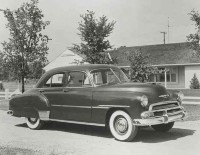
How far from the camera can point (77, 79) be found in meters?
8.87

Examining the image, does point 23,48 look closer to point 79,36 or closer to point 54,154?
point 79,36

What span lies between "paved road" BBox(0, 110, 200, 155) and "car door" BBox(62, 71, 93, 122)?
0.51 m

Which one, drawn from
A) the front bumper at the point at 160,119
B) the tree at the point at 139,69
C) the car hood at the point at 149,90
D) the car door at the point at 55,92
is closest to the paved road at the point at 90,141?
the front bumper at the point at 160,119

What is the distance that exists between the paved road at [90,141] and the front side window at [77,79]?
1239 mm

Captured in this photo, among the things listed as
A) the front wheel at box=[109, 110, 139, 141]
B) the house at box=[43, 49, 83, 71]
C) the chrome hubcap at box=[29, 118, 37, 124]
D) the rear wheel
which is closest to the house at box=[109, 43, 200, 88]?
the house at box=[43, 49, 83, 71]

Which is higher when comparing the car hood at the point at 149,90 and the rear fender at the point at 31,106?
the car hood at the point at 149,90

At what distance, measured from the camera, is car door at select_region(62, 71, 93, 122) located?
8.32 m

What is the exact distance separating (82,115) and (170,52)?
31189mm

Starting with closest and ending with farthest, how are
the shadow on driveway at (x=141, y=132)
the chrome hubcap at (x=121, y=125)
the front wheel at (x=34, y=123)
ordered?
the chrome hubcap at (x=121, y=125) < the shadow on driveway at (x=141, y=132) < the front wheel at (x=34, y=123)

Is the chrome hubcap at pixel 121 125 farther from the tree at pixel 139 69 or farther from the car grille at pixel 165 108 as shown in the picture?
the tree at pixel 139 69

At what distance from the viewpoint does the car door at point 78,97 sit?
27.3ft

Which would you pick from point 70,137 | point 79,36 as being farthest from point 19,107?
point 79,36

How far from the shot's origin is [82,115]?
8391mm

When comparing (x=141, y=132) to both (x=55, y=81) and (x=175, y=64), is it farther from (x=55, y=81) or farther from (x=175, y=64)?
(x=175, y=64)
